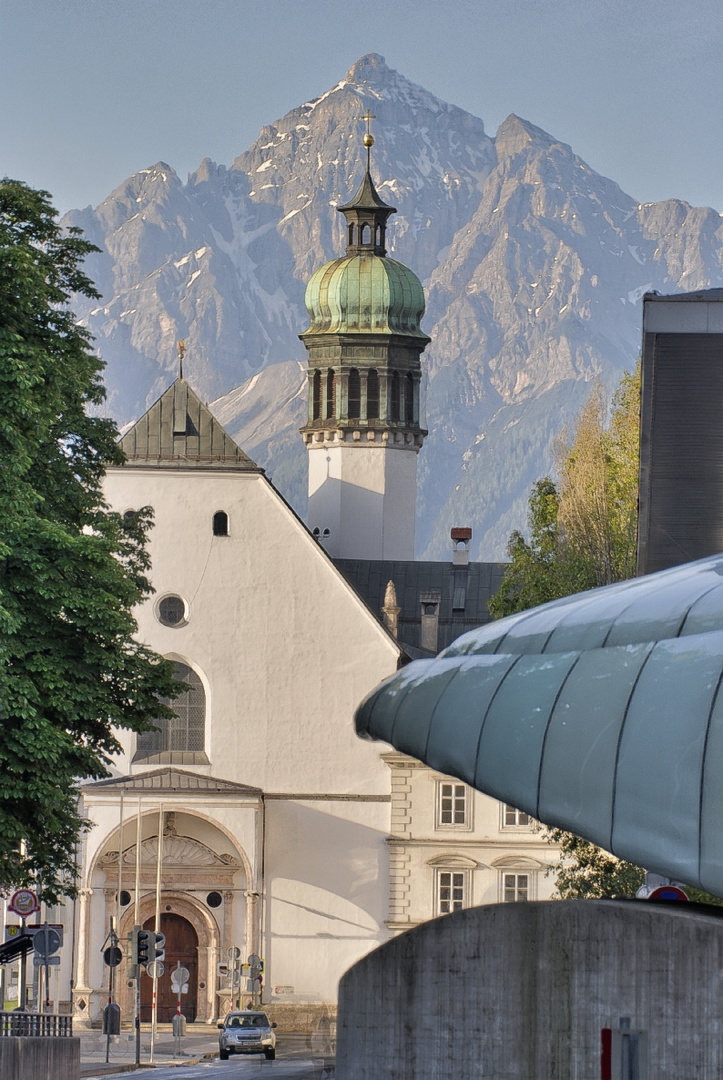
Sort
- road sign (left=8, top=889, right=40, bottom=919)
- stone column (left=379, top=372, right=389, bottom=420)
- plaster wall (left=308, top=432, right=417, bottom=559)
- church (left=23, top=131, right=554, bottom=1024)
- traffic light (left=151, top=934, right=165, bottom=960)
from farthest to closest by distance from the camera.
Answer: stone column (left=379, top=372, right=389, bottom=420), plaster wall (left=308, top=432, right=417, bottom=559), church (left=23, top=131, right=554, bottom=1024), traffic light (left=151, top=934, right=165, bottom=960), road sign (left=8, top=889, right=40, bottom=919)

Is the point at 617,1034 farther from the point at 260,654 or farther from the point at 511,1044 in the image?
the point at 260,654

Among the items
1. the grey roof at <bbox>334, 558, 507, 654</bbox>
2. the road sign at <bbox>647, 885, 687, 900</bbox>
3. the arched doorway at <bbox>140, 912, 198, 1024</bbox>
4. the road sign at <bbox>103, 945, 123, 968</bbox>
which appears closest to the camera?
the road sign at <bbox>647, 885, 687, 900</bbox>

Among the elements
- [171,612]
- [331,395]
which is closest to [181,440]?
[171,612]

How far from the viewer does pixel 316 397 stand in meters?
86.0

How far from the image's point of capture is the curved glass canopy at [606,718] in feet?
56.1

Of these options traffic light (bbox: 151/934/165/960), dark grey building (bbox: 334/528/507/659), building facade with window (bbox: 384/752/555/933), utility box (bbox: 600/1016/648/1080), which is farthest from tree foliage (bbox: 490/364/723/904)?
dark grey building (bbox: 334/528/507/659)

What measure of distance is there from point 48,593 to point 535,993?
11.1 metres

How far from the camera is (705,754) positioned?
17.0 m

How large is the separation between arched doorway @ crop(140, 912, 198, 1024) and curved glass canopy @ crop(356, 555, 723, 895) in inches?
1655

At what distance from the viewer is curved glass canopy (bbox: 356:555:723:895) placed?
1709 centimetres

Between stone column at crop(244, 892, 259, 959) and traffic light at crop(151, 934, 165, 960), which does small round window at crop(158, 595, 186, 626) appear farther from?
traffic light at crop(151, 934, 165, 960)

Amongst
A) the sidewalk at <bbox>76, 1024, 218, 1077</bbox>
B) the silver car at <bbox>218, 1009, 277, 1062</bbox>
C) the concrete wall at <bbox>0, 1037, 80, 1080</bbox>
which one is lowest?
the sidewalk at <bbox>76, 1024, 218, 1077</bbox>

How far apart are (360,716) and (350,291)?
212 ft

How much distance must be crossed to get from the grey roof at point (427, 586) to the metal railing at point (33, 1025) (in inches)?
1853
